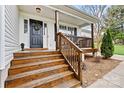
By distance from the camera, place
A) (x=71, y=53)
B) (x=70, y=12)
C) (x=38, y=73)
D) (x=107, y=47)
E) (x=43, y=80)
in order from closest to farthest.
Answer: (x=43, y=80) < (x=38, y=73) < (x=71, y=53) < (x=70, y=12) < (x=107, y=47)

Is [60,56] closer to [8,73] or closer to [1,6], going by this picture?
[8,73]

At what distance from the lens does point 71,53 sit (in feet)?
14.7

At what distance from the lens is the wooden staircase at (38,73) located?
2.91 meters

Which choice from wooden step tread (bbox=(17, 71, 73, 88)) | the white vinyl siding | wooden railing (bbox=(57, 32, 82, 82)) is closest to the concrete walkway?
wooden railing (bbox=(57, 32, 82, 82))

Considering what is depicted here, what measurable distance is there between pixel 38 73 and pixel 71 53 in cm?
166

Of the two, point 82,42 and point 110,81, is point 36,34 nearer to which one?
point 82,42

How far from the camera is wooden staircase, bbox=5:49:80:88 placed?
2910 millimetres

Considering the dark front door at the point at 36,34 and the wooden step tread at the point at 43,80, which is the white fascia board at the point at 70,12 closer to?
the dark front door at the point at 36,34

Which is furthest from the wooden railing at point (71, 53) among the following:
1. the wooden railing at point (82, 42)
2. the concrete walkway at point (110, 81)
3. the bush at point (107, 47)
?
the bush at point (107, 47)

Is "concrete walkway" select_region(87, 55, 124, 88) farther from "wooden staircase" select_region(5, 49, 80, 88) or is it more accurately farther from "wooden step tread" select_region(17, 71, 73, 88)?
"wooden step tread" select_region(17, 71, 73, 88)

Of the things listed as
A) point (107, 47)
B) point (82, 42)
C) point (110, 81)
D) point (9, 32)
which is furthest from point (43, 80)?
point (107, 47)

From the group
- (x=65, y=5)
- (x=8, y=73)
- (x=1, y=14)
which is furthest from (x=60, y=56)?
(x=1, y=14)

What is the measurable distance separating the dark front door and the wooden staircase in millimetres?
2611
